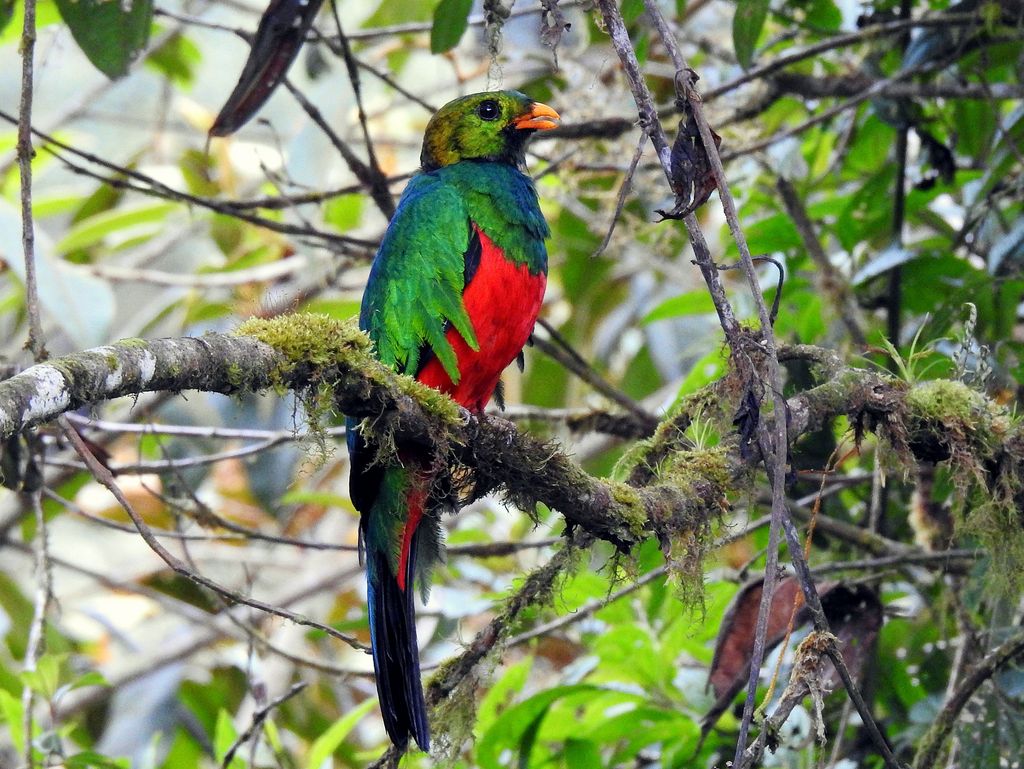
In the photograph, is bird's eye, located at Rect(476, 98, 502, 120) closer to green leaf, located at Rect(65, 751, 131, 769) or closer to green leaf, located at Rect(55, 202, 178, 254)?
green leaf, located at Rect(65, 751, 131, 769)

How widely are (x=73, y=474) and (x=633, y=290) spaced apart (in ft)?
9.01

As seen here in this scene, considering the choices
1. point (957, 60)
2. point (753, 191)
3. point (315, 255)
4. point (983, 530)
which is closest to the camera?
point (983, 530)

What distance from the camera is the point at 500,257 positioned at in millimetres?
3109

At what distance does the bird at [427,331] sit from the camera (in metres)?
2.70

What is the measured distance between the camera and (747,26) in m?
3.47

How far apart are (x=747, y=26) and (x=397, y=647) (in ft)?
6.61

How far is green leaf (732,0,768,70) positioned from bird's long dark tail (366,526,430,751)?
168cm

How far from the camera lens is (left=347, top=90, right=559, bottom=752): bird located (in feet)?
8.86

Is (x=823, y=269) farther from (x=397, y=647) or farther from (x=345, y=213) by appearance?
(x=345, y=213)

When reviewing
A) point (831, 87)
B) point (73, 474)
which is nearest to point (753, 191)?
point (831, 87)

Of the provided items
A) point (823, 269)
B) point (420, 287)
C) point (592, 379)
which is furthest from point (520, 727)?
point (823, 269)

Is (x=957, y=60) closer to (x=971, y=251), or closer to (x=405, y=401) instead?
(x=971, y=251)

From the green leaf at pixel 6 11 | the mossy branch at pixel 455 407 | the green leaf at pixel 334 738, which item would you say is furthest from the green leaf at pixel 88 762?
the green leaf at pixel 6 11

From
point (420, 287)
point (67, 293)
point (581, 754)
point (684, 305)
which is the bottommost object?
point (581, 754)
